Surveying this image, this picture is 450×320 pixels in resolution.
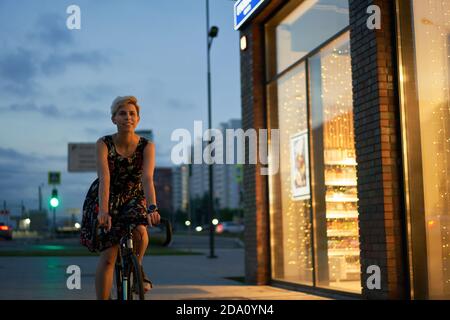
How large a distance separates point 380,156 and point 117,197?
365 cm

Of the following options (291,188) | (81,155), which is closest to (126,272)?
(291,188)

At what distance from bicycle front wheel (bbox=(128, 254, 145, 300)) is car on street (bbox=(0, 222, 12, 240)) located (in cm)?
3716

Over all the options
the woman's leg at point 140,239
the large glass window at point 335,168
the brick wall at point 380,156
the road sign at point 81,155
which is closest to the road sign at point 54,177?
the road sign at point 81,155

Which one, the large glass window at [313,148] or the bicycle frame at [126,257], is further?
the large glass window at [313,148]

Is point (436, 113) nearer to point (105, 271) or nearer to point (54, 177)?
point (105, 271)

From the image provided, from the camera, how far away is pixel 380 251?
7.53 metres

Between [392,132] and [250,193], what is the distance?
4643mm

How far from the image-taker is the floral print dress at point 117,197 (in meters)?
4.82

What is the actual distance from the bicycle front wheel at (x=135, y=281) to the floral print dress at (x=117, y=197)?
28cm

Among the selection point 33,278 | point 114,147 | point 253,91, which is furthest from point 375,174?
point 33,278

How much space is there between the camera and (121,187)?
4.93m

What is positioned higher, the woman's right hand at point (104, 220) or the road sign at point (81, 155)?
the road sign at point (81, 155)

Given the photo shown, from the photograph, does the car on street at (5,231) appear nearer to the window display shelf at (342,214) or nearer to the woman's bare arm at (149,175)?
the window display shelf at (342,214)
